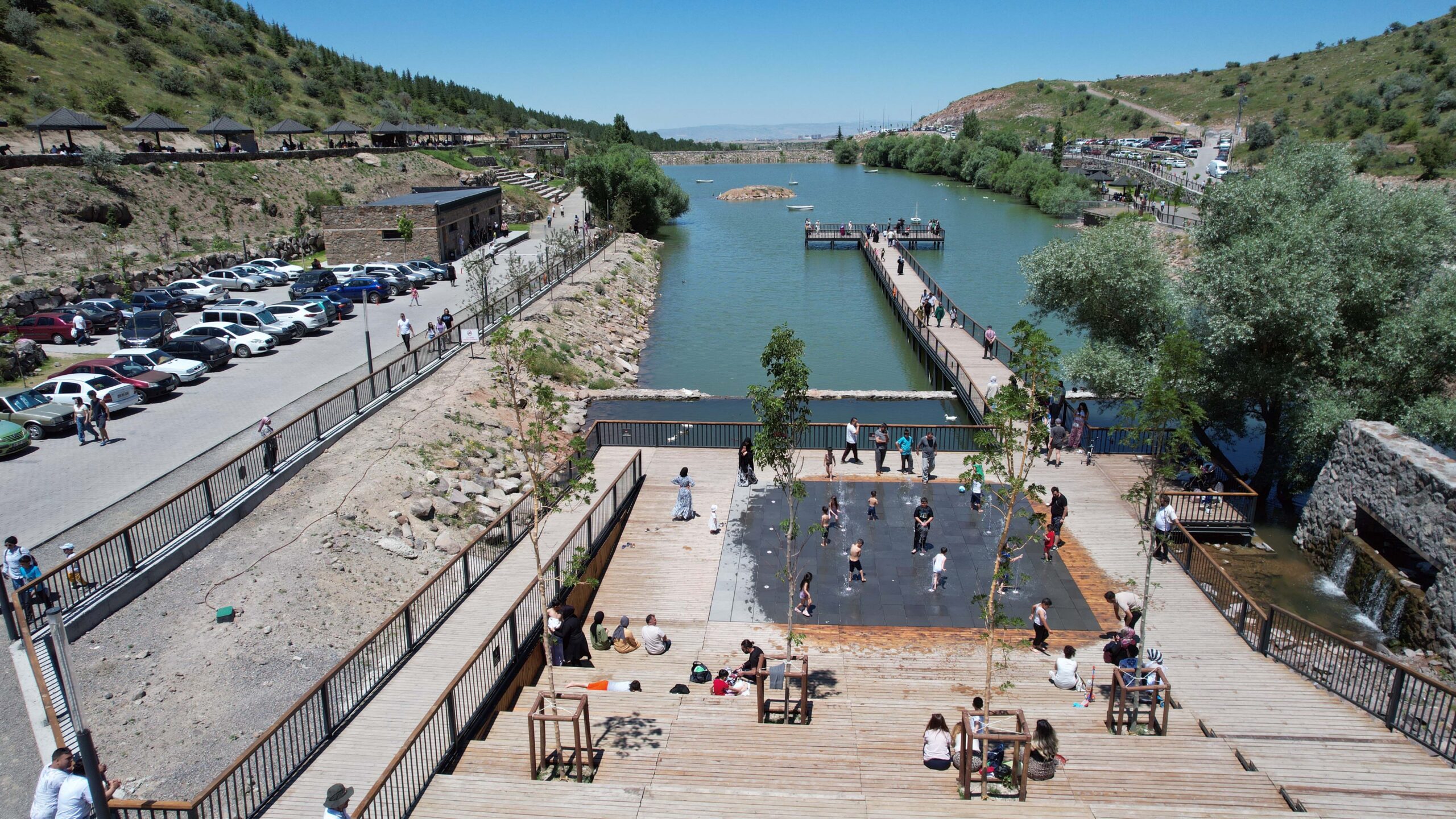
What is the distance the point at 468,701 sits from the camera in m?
11.8

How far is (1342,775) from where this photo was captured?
10.5 meters

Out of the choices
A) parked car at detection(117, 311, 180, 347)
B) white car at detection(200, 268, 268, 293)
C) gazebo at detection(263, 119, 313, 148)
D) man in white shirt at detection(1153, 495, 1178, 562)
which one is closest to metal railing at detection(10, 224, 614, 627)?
parked car at detection(117, 311, 180, 347)

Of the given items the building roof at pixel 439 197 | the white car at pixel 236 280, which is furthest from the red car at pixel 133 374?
the building roof at pixel 439 197

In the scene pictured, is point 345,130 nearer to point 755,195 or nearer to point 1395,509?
point 755,195

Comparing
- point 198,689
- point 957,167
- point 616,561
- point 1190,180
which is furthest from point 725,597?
point 957,167

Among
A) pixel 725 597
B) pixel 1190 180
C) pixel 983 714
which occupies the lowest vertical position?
pixel 725 597

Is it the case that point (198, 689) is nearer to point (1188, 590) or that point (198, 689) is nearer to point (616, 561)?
point (616, 561)

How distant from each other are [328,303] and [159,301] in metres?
6.91

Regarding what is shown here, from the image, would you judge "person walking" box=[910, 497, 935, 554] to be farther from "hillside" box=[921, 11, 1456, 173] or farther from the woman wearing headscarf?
"hillside" box=[921, 11, 1456, 173]

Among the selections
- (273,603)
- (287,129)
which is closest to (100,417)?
(273,603)

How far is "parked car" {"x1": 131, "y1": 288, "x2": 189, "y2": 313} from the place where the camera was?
34.6 metres

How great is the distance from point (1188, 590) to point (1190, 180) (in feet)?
249

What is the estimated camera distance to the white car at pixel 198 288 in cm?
3812

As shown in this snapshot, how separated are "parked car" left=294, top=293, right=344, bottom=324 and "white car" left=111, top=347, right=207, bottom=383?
300 inches
